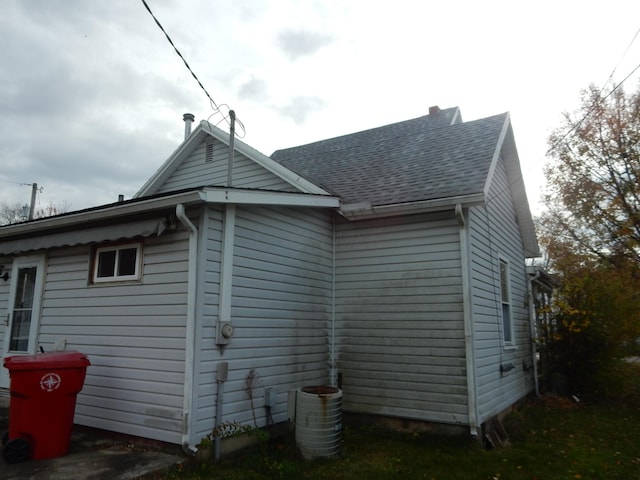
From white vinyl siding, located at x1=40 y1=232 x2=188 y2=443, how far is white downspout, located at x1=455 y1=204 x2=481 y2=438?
3619 millimetres

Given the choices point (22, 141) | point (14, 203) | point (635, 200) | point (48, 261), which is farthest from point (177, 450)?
point (14, 203)

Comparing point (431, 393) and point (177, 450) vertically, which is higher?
point (431, 393)

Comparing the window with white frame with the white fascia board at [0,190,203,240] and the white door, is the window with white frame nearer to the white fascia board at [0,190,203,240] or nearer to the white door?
the white fascia board at [0,190,203,240]

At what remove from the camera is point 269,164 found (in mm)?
7734

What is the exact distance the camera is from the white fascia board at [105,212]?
471 centimetres

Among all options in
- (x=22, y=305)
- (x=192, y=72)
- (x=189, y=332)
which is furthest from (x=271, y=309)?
(x=22, y=305)

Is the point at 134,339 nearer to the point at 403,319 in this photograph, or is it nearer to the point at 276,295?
the point at 276,295

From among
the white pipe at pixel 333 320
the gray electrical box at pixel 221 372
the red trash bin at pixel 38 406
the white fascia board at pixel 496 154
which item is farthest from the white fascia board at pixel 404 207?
the red trash bin at pixel 38 406

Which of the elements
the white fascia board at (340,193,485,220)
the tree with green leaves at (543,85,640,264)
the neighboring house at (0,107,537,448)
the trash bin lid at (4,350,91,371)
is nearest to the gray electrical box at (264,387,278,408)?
the neighboring house at (0,107,537,448)

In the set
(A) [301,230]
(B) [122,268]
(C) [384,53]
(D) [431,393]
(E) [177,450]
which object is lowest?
(E) [177,450]

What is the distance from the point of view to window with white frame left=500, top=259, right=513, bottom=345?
7.96 meters

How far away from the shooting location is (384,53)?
25.6 feet

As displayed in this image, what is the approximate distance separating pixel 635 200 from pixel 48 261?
18761 mm

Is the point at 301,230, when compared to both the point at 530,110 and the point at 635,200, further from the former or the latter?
the point at 635,200
